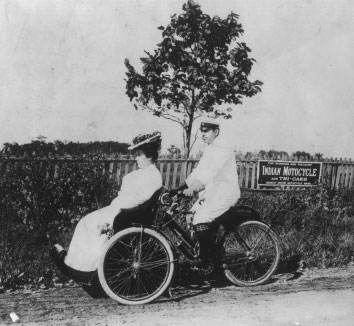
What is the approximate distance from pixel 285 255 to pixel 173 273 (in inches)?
77.9

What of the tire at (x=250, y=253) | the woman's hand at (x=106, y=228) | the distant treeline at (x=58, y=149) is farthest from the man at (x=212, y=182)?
the distant treeline at (x=58, y=149)

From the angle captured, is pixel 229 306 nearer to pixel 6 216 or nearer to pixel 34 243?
pixel 34 243

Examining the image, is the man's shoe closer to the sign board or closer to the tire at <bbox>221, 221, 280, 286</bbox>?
the tire at <bbox>221, 221, 280, 286</bbox>

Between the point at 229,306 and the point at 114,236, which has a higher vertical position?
the point at 114,236

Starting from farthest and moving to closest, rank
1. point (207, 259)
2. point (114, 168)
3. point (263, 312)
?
1. point (114, 168)
2. point (207, 259)
3. point (263, 312)

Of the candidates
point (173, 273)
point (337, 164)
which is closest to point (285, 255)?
point (173, 273)

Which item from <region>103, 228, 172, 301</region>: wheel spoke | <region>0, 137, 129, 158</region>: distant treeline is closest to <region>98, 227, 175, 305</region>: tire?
<region>103, 228, 172, 301</region>: wheel spoke

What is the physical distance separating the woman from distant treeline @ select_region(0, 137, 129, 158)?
12.8 feet

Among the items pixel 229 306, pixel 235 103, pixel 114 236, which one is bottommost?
pixel 229 306

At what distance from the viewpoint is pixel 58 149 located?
45.3 feet

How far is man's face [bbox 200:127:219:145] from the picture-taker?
4156 millimetres

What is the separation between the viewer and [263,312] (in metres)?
3.54

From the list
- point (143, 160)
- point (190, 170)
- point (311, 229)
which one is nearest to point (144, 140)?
point (143, 160)

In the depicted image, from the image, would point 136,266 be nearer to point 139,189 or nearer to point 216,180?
point 139,189
